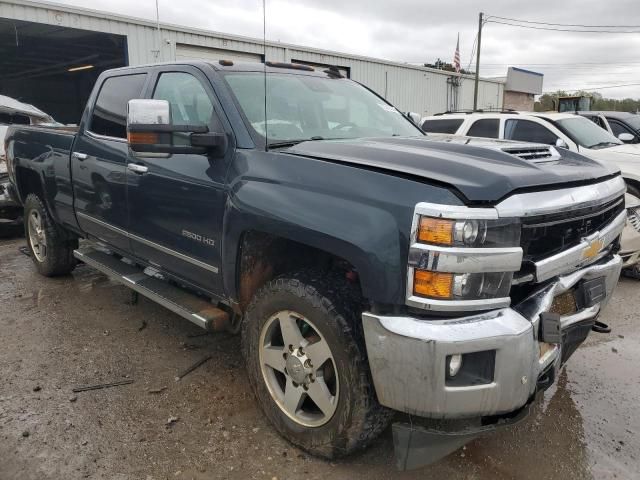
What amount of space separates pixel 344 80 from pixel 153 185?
1.62m

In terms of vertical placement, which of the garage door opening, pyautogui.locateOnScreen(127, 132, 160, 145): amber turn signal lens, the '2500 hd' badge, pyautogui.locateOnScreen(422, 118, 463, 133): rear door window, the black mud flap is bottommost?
the black mud flap

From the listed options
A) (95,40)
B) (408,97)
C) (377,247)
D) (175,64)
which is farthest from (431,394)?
Answer: (408,97)

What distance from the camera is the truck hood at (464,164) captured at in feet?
6.72

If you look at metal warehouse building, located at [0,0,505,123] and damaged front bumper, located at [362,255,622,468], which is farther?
metal warehouse building, located at [0,0,505,123]

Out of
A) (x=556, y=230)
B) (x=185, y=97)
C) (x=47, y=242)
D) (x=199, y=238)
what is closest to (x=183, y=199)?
(x=199, y=238)

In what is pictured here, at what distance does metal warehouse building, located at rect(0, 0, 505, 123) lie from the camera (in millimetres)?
12102

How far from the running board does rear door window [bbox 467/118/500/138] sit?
18.5 ft

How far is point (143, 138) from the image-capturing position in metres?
2.66

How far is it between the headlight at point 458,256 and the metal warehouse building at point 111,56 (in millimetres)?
4684

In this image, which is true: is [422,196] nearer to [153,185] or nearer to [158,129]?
[158,129]

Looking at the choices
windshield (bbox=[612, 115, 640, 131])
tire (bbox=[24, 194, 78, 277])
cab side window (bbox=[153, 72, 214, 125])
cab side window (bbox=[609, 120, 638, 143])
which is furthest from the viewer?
cab side window (bbox=[609, 120, 638, 143])

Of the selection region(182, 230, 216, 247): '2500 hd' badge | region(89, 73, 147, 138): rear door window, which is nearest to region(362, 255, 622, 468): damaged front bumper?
region(182, 230, 216, 247): '2500 hd' badge

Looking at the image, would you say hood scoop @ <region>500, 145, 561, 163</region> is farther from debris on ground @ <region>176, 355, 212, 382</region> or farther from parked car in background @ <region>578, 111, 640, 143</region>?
parked car in background @ <region>578, 111, 640, 143</region>

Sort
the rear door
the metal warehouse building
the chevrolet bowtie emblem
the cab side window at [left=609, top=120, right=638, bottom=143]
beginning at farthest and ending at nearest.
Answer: the metal warehouse building, the cab side window at [left=609, top=120, right=638, bottom=143], the rear door, the chevrolet bowtie emblem
